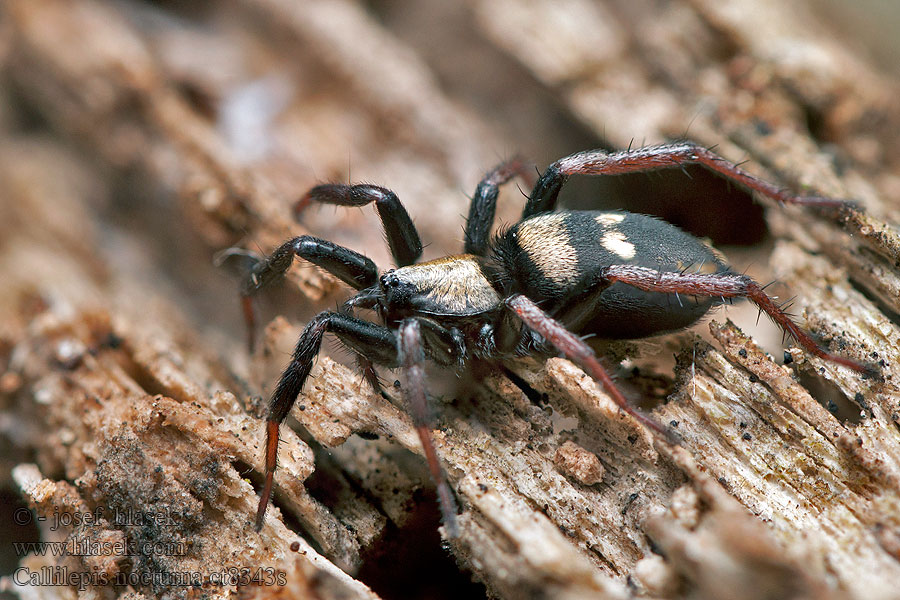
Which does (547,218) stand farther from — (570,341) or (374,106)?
(374,106)

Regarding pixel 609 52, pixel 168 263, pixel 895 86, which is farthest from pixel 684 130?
pixel 168 263

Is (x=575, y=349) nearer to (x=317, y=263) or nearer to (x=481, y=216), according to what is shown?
(x=481, y=216)

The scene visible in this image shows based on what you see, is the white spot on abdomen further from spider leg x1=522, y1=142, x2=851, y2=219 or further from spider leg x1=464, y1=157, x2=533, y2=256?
spider leg x1=464, y1=157, x2=533, y2=256

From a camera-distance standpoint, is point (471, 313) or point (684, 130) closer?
point (471, 313)

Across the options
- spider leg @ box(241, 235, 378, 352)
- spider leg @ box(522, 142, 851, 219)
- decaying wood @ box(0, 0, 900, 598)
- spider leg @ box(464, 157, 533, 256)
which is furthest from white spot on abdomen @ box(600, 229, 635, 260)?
spider leg @ box(241, 235, 378, 352)

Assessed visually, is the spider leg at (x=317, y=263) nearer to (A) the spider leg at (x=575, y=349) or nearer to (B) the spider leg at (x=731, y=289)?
(A) the spider leg at (x=575, y=349)

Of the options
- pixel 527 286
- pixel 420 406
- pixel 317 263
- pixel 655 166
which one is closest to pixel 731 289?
pixel 655 166

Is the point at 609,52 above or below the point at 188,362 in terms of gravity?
above
